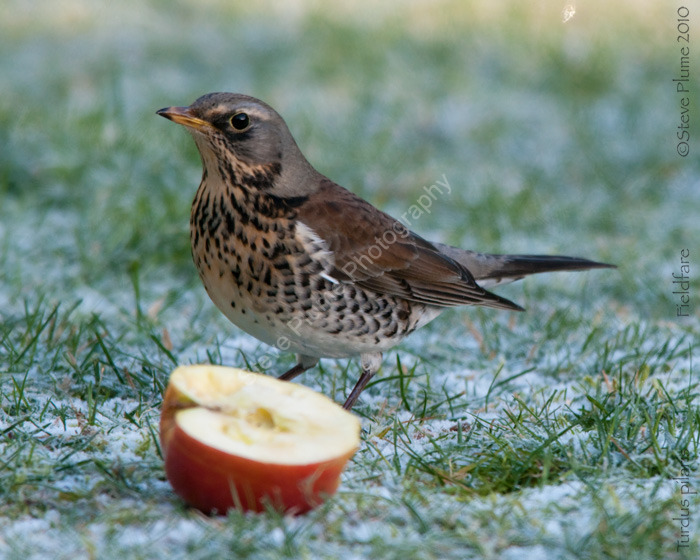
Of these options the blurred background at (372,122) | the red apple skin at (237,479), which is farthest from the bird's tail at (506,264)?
the red apple skin at (237,479)

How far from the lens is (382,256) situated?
4.73 m

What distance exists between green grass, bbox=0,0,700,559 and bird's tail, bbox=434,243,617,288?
31 centimetres

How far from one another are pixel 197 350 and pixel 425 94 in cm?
527

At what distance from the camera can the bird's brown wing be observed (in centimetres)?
443

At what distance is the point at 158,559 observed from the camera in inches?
117

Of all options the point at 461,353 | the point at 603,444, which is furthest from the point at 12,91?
the point at 603,444

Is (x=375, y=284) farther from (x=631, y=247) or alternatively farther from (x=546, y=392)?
(x=631, y=247)

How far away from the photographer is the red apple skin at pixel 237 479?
3.10 m

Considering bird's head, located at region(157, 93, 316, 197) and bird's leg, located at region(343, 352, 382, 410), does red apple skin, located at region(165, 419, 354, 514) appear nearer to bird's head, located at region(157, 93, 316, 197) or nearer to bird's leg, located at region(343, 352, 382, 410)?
bird's leg, located at region(343, 352, 382, 410)

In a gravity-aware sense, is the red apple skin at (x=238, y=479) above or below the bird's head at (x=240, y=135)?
below

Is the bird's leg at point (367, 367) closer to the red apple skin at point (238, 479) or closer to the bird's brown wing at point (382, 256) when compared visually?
the bird's brown wing at point (382, 256)

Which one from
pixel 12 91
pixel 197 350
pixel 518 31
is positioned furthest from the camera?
pixel 518 31

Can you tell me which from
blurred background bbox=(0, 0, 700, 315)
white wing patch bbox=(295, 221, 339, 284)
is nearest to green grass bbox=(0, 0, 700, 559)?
blurred background bbox=(0, 0, 700, 315)

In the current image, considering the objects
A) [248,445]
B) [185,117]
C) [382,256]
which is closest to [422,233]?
[382,256]
